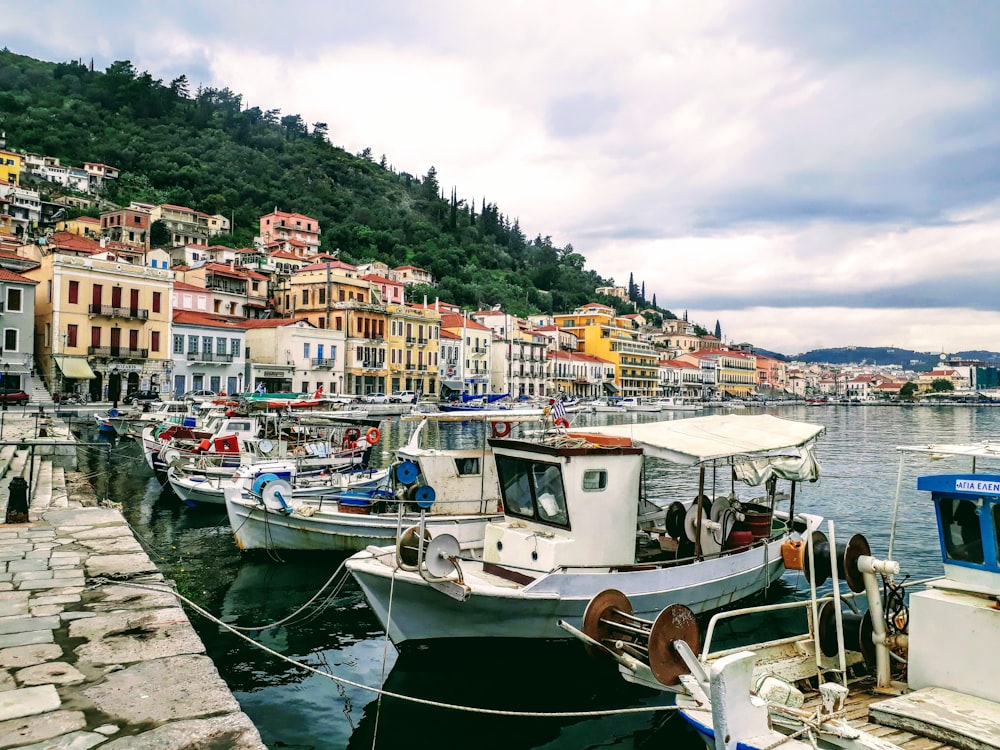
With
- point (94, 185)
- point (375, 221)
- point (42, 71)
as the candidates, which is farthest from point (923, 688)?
point (42, 71)

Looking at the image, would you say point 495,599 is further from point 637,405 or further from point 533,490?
point 637,405

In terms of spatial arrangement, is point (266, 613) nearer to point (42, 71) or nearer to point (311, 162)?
point (311, 162)

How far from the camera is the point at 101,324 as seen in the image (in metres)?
46.2

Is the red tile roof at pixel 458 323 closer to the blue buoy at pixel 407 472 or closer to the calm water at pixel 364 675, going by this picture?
the calm water at pixel 364 675

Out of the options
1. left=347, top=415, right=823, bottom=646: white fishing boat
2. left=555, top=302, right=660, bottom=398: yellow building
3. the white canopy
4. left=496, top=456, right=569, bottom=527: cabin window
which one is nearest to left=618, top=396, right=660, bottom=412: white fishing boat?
left=555, top=302, right=660, bottom=398: yellow building

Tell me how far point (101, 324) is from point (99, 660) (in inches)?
1861

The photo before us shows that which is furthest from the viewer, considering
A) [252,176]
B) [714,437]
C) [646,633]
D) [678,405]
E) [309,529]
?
[252,176]

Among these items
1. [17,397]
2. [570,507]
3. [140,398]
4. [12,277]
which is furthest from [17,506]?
[12,277]

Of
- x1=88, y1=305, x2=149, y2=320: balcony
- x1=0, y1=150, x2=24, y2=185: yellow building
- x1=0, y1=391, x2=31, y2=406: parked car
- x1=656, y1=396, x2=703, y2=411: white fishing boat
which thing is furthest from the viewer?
x1=656, y1=396, x2=703, y2=411: white fishing boat

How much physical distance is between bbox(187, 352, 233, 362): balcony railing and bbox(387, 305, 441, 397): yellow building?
53.3 feet

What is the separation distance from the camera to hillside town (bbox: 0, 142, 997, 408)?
4547cm

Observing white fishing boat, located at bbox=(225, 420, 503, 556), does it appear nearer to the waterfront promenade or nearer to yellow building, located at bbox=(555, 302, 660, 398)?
the waterfront promenade

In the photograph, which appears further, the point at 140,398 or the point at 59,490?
the point at 140,398

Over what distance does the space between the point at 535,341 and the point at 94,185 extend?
204 ft
